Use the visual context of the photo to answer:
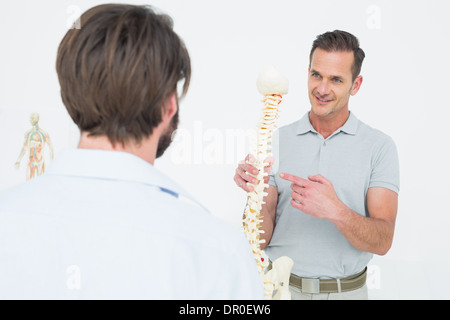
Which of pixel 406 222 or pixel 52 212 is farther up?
pixel 52 212

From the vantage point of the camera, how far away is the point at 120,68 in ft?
2.46

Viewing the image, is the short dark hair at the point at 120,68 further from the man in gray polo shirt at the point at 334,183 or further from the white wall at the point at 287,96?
the white wall at the point at 287,96

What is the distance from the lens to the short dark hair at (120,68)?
29.6 inches

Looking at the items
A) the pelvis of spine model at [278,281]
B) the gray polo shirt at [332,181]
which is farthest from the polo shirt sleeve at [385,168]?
the pelvis of spine model at [278,281]

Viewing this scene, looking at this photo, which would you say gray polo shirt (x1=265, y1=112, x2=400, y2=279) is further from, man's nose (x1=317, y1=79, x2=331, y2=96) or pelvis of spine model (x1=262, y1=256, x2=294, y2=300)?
pelvis of spine model (x1=262, y1=256, x2=294, y2=300)

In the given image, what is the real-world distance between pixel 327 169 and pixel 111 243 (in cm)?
127

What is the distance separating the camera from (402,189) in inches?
135

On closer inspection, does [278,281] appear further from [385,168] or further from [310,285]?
[385,168]

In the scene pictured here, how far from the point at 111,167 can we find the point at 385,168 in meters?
1.26

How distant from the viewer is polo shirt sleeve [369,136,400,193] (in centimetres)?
171

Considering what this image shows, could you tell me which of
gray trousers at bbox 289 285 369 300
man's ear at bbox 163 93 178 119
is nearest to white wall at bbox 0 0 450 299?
gray trousers at bbox 289 285 369 300

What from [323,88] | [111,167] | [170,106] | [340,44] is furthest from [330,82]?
[111,167]
